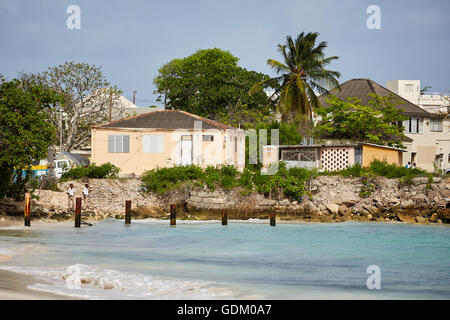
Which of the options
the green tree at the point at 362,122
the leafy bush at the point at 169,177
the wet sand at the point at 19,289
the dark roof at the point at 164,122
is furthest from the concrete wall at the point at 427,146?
the wet sand at the point at 19,289

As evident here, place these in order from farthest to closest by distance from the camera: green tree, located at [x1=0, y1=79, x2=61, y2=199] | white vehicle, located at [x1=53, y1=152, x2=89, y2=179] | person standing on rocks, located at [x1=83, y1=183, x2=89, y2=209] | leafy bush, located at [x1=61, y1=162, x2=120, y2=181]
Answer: white vehicle, located at [x1=53, y1=152, x2=89, y2=179]
leafy bush, located at [x1=61, y1=162, x2=120, y2=181]
person standing on rocks, located at [x1=83, y1=183, x2=89, y2=209]
green tree, located at [x1=0, y1=79, x2=61, y2=199]

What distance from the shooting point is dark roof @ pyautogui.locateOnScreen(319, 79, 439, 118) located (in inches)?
1725

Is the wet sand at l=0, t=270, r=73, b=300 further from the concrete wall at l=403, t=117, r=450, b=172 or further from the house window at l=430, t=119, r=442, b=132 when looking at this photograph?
the house window at l=430, t=119, r=442, b=132

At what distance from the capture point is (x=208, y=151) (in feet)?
113

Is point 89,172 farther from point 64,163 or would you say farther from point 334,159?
point 334,159

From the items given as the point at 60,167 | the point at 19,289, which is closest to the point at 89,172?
the point at 60,167

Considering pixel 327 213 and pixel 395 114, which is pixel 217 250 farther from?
pixel 395 114

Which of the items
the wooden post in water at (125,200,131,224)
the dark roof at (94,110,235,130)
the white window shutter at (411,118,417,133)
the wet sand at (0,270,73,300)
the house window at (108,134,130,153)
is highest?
the white window shutter at (411,118,417,133)

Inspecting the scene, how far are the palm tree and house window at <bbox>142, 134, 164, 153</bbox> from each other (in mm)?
9812

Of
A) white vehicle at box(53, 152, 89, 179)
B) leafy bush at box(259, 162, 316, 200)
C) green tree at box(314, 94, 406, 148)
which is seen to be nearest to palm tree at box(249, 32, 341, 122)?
green tree at box(314, 94, 406, 148)

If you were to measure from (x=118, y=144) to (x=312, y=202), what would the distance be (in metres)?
13.4

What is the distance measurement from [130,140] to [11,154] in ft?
38.7

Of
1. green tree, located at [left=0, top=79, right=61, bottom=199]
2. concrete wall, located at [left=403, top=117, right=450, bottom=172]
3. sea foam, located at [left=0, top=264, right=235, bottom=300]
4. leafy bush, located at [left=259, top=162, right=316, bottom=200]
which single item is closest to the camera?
sea foam, located at [left=0, top=264, right=235, bottom=300]
